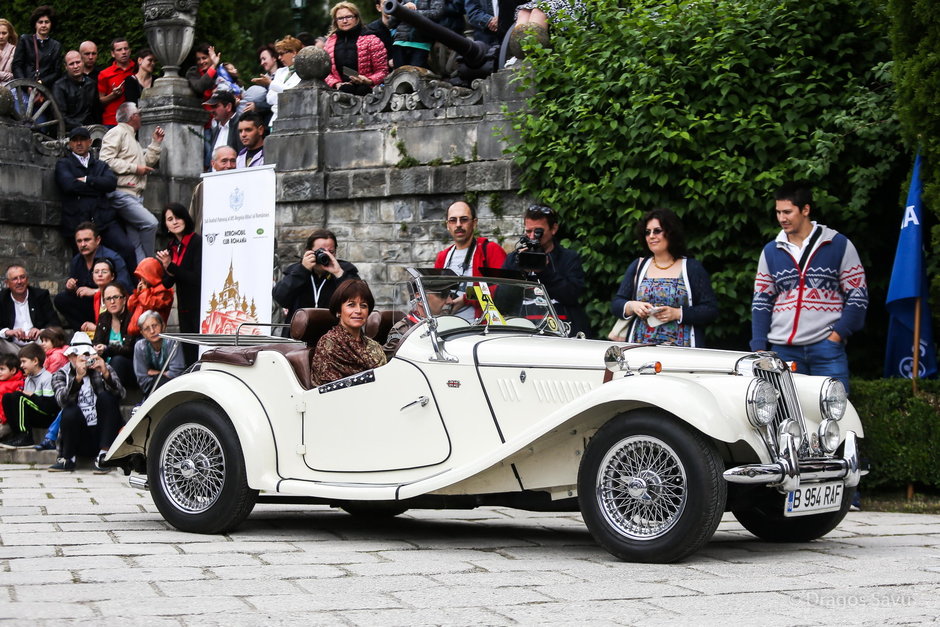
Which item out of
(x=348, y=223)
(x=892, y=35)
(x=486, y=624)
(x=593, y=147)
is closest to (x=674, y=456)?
(x=486, y=624)

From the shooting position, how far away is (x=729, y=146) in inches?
437

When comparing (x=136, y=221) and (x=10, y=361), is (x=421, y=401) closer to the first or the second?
(x=10, y=361)

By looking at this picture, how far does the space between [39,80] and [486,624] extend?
48.2 ft

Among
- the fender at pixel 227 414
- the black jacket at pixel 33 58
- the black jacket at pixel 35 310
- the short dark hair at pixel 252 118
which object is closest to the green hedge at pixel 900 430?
the fender at pixel 227 414

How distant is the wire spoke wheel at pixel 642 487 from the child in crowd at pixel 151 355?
6455 mm

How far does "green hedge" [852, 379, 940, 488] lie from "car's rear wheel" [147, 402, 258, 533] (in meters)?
4.42

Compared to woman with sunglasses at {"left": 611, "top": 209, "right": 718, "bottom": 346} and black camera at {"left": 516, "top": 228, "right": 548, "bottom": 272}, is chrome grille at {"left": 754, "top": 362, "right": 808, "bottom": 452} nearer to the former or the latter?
woman with sunglasses at {"left": 611, "top": 209, "right": 718, "bottom": 346}

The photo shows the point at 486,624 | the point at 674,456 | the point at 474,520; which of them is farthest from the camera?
the point at 474,520

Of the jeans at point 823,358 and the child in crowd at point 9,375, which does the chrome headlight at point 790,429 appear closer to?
the jeans at point 823,358

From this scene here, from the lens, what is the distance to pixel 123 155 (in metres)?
16.2

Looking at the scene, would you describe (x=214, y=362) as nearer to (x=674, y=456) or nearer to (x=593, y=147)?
(x=674, y=456)

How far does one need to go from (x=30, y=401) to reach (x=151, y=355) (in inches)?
54.2

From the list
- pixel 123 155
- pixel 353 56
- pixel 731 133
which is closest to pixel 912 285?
pixel 731 133

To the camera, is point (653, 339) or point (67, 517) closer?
point (67, 517)
